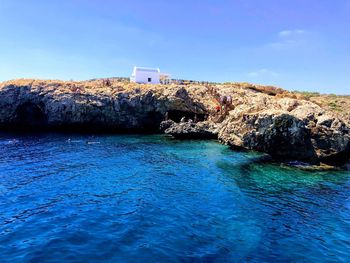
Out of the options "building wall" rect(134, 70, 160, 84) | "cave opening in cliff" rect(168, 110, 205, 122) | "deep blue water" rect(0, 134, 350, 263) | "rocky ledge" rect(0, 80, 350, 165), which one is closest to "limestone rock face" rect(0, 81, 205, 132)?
"rocky ledge" rect(0, 80, 350, 165)

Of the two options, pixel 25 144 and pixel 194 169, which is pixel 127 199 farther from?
pixel 25 144

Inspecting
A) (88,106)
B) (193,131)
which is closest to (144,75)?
(88,106)

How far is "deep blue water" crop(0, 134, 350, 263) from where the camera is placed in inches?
632

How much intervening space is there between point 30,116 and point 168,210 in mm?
58571

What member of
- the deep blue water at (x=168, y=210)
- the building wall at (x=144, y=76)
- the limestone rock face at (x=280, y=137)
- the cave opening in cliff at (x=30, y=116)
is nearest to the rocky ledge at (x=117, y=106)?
the cave opening in cliff at (x=30, y=116)

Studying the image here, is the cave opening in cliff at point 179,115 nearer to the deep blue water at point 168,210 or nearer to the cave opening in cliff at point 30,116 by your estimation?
the cave opening in cliff at point 30,116

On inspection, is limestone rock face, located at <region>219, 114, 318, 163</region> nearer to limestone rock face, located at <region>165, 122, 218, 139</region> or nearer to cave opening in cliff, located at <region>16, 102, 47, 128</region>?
limestone rock face, located at <region>165, 122, 218, 139</region>

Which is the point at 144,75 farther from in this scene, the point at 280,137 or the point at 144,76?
the point at 280,137

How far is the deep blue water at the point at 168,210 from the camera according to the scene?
16.1 metres

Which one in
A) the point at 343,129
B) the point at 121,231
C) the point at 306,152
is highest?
the point at 343,129

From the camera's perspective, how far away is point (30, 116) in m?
70.2

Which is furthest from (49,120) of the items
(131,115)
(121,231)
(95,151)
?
(121,231)

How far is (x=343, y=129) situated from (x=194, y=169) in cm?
1978

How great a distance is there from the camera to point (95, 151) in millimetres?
44188
